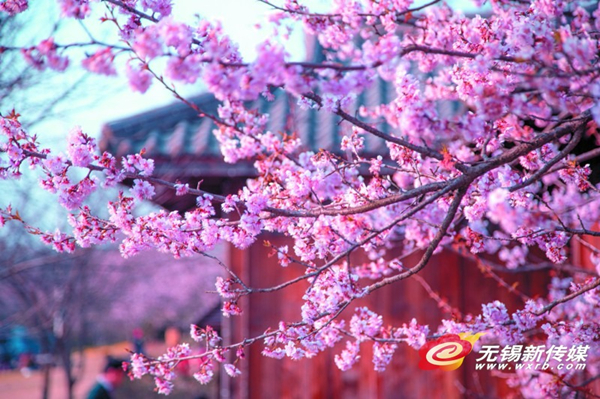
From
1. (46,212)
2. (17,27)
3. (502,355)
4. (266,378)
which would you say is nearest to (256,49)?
(502,355)

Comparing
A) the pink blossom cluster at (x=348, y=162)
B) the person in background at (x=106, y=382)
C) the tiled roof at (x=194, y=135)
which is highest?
the tiled roof at (x=194, y=135)

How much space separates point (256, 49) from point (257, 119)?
5.67 ft

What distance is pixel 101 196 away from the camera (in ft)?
35.6

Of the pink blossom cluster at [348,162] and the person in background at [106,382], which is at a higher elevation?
the pink blossom cluster at [348,162]

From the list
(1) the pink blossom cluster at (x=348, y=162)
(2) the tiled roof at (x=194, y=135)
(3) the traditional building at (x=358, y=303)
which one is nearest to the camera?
(1) the pink blossom cluster at (x=348, y=162)

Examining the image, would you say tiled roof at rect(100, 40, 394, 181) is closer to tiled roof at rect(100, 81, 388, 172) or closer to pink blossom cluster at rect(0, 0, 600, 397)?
tiled roof at rect(100, 81, 388, 172)

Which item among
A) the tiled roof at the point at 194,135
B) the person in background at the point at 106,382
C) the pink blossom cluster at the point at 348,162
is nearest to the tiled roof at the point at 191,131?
the tiled roof at the point at 194,135

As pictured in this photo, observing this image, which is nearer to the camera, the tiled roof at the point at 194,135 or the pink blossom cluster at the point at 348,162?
the pink blossom cluster at the point at 348,162

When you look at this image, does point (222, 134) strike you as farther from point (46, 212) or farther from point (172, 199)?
point (46, 212)

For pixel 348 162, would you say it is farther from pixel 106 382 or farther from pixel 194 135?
pixel 106 382

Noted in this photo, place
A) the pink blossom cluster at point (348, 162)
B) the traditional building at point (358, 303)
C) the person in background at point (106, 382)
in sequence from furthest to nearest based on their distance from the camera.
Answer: the person in background at point (106, 382)
the traditional building at point (358, 303)
the pink blossom cluster at point (348, 162)

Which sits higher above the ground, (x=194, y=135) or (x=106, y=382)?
(x=194, y=135)

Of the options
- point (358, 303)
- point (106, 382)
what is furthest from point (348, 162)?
point (106, 382)

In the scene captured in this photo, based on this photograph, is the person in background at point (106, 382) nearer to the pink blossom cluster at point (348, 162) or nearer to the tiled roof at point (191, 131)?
the tiled roof at point (191, 131)
